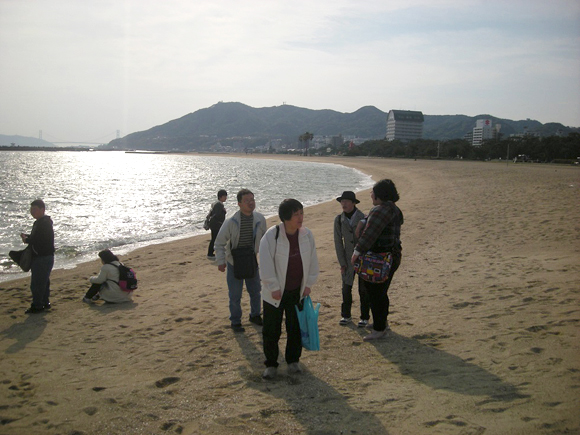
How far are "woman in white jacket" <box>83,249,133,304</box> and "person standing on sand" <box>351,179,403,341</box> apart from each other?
179 inches

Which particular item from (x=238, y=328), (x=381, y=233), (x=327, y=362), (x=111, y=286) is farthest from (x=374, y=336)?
(x=111, y=286)

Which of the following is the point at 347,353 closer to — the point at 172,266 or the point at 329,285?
the point at 329,285

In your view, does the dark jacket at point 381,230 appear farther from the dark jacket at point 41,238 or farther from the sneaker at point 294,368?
the dark jacket at point 41,238

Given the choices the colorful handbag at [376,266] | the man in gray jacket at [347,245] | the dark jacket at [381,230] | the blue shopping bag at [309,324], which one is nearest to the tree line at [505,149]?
the man in gray jacket at [347,245]

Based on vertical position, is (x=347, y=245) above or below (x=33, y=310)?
above

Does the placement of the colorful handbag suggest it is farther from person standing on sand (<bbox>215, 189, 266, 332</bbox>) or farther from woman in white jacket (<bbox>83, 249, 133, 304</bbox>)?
woman in white jacket (<bbox>83, 249, 133, 304</bbox>)

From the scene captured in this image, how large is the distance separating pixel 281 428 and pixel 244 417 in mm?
366

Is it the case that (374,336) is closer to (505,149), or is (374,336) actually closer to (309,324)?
(309,324)

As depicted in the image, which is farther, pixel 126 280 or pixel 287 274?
pixel 126 280

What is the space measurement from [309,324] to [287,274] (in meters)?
0.58

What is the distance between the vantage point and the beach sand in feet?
11.8

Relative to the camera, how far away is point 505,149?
82.2m

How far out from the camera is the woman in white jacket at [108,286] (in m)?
7.45

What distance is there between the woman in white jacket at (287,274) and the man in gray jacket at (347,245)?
141cm
